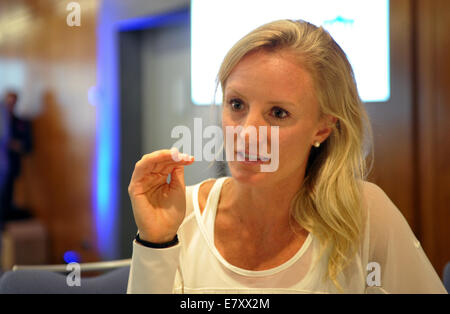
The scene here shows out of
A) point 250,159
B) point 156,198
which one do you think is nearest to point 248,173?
point 250,159

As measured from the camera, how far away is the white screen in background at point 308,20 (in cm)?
72

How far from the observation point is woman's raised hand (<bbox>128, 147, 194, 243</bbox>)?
2.11 ft

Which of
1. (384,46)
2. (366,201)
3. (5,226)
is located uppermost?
(384,46)

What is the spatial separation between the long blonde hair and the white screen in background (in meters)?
0.02

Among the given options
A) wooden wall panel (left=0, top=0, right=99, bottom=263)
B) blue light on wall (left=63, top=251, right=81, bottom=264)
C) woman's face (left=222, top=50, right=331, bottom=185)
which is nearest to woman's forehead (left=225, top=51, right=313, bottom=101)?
woman's face (left=222, top=50, right=331, bottom=185)

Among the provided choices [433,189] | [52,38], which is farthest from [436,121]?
[52,38]

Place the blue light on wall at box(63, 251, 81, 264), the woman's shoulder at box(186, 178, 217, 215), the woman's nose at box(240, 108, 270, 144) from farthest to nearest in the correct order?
the blue light on wall at box(63, 251, 81, 264), the woman's shoulder at box(186, 178, 217, 215), the woman's nose at box(240, 108, 270, 144)

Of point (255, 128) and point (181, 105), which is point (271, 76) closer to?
point (255, 128)

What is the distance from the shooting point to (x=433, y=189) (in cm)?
82

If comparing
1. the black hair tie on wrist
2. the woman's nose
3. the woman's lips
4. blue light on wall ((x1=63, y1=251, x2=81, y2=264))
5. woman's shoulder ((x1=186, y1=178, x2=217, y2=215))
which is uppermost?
the woman's nose

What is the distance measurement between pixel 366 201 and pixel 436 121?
0.65 ft

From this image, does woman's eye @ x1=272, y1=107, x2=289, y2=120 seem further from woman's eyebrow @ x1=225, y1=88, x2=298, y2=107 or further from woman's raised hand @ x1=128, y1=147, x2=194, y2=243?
woman's raised hand @ x1=128, y1=147, x2=194, y2=243

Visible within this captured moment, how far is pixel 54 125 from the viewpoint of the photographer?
3.32m
